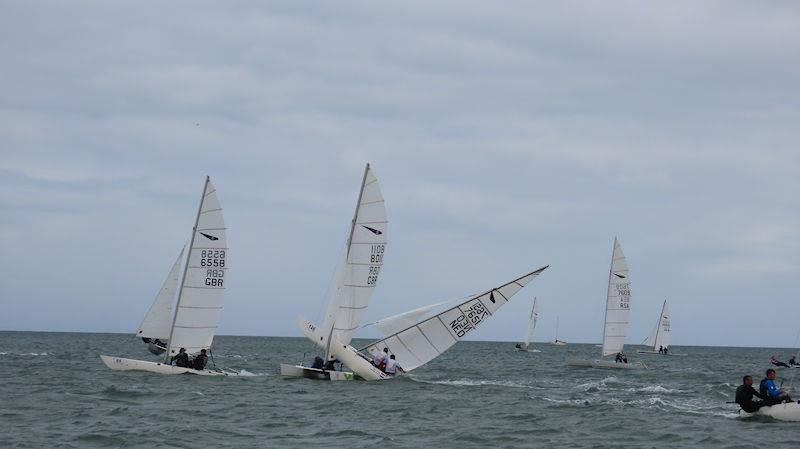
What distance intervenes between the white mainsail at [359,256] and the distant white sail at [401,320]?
152cm

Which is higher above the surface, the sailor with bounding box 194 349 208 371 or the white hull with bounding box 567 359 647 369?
the white hull with bounding box 567 359 647 369

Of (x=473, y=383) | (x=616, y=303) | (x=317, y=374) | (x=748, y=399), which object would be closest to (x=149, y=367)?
(x=317, y=374)

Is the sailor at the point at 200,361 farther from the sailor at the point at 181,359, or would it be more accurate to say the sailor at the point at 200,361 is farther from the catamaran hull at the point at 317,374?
the catamaran hull at the point at 317,374

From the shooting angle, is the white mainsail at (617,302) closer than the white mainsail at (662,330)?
Yes

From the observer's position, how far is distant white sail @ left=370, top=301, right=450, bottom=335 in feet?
114

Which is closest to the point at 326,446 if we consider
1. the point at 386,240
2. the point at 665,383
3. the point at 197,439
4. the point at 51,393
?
the point at 197,439

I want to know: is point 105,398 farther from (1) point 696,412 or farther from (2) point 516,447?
(1) point 696,412

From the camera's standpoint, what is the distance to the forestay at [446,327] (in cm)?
3494

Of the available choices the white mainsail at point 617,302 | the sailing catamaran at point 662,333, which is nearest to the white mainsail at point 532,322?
the sailing catamaran at point 662,333

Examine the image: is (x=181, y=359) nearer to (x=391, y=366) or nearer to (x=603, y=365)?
(x=391, y=366)

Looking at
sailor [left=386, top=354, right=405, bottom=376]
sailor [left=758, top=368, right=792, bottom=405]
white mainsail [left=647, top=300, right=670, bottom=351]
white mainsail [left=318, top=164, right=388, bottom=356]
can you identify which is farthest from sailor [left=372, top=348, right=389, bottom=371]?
white mainsail [left=647, top=300, right=670, bottom=351]

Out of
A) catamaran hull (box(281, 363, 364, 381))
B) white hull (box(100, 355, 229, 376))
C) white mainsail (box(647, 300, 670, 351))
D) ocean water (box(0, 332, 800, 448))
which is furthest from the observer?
white mainsail (box(647, 300, 670, 351))

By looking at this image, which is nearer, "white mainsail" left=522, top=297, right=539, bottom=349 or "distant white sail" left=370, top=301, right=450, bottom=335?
"distant white sail" left=370, top=301, right=450, bottom=335

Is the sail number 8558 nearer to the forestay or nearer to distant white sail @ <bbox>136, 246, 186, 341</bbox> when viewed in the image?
distant white sail @ <bbox>136, 246, 186, 341</bbox>
